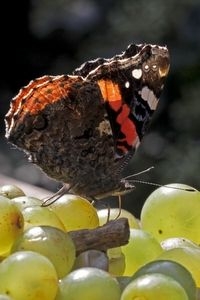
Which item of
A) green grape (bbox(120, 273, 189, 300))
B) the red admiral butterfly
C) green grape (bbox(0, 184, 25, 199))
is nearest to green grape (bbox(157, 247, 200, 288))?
green grape (bbox(120, 273, 189, 300))

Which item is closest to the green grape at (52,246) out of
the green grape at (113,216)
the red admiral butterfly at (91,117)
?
the green grape at (113,216)

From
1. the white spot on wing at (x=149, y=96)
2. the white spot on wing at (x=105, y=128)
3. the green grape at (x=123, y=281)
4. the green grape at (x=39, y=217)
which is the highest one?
the white spot on wing at (x=149, y=96)

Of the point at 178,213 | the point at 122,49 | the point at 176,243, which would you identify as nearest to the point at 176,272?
the point at 176,243

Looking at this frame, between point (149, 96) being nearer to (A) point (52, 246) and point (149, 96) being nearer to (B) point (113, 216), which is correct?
(B) point (113, 216)

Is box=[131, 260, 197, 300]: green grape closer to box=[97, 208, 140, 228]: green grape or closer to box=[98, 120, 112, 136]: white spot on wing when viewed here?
box=[97, 208, 140, 228]: green grape

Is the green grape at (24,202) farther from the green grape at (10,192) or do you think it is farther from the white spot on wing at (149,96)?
the white spot on wing at (149,96)

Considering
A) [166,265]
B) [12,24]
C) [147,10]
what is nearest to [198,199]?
[166,265]
